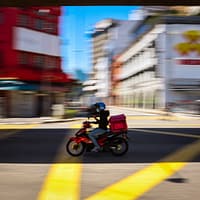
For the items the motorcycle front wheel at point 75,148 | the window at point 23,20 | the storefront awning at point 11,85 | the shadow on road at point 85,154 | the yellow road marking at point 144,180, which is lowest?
the shadow on road at point 85,154

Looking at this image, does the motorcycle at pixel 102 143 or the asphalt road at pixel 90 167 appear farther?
the motorcycle at pixel 102 143

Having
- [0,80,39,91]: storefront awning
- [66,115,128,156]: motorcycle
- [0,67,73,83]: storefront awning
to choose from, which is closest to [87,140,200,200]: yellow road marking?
[66,115,128,156]: motorcycle

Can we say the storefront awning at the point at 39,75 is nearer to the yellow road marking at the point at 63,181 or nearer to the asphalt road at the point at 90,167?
the asphalt road at the point at 90,167

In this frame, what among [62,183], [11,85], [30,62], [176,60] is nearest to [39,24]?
[30,62]

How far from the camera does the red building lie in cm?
3472

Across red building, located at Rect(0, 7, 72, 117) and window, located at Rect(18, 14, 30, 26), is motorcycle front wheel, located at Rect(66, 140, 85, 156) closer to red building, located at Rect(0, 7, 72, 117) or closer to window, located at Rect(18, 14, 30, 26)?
red building, located at Rect(0, 7, 72, 117)

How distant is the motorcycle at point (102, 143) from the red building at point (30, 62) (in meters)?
22.1

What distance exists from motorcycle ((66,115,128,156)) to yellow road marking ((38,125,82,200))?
591 millimetres

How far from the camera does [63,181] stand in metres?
8.73

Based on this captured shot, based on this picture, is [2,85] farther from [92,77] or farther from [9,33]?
[92,77]

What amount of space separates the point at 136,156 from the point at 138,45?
205ft

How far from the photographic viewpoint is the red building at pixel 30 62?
34.7 metres

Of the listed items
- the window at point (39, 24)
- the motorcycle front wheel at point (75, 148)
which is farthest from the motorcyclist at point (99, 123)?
the window at point (39, 24)

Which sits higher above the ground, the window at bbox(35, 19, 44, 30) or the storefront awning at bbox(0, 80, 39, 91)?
the window at bbox(35, 19, 44, 30)
